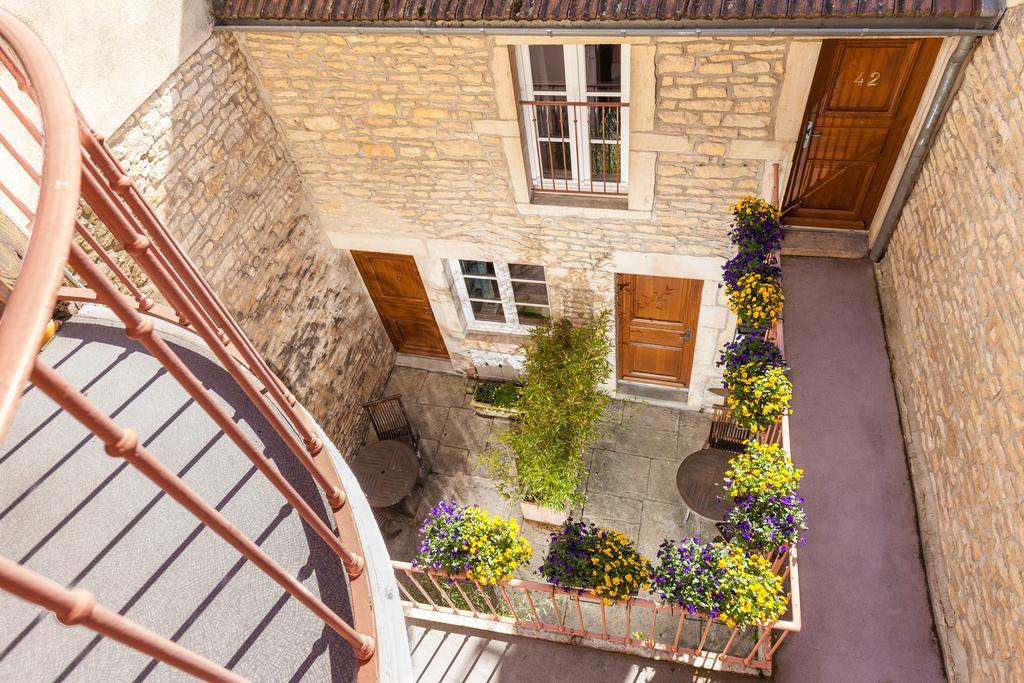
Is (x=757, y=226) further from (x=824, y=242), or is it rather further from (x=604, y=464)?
(x=604, y=464)

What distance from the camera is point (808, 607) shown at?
3959 millimetres

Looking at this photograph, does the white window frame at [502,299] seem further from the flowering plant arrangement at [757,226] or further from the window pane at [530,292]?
the flowering plant arrangement at [757,226]

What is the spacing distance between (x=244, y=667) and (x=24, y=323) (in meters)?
1.48

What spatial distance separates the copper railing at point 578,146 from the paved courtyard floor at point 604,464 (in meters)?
3.04

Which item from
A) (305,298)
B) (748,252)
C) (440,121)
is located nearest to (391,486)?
(305,298)

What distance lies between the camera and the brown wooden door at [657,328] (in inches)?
252

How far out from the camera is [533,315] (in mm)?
7195

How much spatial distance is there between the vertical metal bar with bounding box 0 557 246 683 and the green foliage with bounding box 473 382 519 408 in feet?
20.0

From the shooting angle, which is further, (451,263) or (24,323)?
(451,263)

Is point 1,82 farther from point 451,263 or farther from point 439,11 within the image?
point 451,263

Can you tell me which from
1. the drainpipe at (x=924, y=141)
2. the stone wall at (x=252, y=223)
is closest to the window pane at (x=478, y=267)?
the stone wall at (x=252, y=223)

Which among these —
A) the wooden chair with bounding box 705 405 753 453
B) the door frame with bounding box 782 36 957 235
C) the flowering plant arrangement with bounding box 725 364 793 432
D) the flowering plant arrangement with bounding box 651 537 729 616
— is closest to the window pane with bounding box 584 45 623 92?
the door frame with bounding box 782 36 957 235

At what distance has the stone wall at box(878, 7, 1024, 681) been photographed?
3.12 m

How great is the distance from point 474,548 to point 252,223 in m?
3.47
